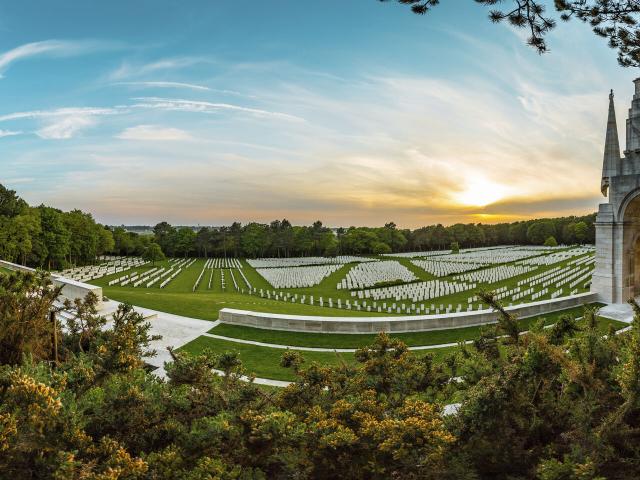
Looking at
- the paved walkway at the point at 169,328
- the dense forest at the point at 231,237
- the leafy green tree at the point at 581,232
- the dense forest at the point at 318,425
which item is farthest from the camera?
the leafy green tree at the point at 581,232

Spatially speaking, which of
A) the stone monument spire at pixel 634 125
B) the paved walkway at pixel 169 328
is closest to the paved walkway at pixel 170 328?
the paved walkway at pixel 169 328

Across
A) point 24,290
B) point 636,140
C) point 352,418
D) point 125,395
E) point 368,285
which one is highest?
point 636,140

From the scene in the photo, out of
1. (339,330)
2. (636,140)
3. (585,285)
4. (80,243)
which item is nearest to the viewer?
(339,330)

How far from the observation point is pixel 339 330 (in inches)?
447

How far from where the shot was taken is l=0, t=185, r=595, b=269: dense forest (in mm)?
44250

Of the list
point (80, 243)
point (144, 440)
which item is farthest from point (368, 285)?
point (80, 243)

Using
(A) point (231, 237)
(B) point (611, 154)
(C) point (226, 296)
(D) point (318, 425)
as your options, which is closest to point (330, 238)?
(A) point (231, 237)

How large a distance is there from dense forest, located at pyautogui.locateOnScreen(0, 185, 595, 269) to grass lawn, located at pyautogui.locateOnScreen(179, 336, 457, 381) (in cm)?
3870

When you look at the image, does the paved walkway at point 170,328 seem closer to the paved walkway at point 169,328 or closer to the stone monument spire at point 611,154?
the paved walkway at point 169,328

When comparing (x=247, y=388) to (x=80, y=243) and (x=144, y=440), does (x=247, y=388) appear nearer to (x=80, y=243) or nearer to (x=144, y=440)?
(x=144, y=440)

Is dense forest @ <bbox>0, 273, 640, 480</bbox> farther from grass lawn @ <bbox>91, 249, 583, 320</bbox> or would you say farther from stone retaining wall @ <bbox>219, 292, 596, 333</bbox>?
grass lawn @ <bbox>91, 249, 583, 320</bbox>

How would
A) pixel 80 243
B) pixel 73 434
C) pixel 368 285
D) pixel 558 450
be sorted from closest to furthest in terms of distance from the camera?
pixel 73 434 → pixel 558 450 → pixel 368 285 → pixel 80 243

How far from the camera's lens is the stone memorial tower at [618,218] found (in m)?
15.2

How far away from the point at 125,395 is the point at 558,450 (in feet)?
12.6
